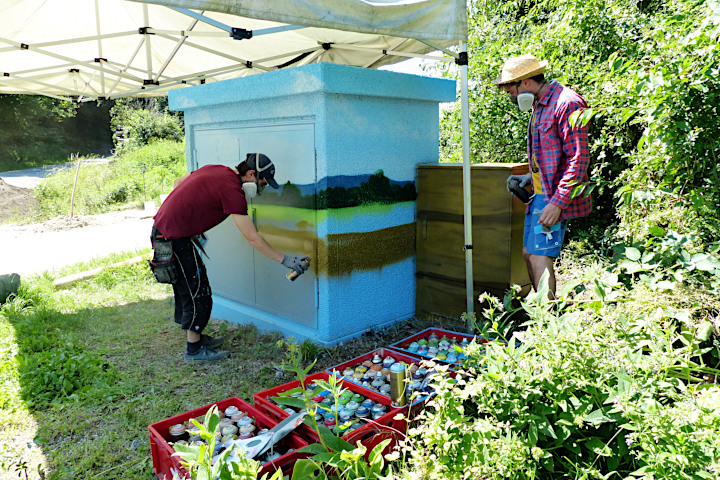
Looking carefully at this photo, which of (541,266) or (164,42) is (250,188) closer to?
(541,266)

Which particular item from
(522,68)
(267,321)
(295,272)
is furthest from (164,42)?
(522,68)

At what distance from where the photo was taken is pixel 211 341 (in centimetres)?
419

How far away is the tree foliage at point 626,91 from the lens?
2.84m

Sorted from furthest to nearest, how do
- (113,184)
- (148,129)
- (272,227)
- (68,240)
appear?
(148,129) → (113,184) → (68,240) → (272,227)

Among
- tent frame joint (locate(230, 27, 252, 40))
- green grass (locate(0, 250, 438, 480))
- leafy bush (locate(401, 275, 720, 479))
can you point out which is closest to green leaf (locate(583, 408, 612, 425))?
leafy bush (locate(401, 275, 720, 479))

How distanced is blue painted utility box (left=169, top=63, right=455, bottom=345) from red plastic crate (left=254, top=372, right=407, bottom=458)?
1190 millimetres

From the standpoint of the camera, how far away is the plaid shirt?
3.30 meters

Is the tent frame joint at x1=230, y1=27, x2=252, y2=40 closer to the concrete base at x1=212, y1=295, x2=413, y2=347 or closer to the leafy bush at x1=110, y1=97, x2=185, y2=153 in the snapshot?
the concrete base at x1=212, y1=295, x2=413, y2=347

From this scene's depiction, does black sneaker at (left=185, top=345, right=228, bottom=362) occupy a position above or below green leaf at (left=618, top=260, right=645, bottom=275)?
below

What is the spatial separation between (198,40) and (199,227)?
3737mm

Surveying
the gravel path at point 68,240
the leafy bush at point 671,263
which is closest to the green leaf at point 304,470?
the leafy bush at point 671,263

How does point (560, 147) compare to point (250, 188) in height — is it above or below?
above

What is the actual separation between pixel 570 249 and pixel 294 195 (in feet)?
9.83

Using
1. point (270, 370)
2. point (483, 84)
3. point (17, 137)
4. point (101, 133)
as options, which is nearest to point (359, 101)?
point (270, 370)
